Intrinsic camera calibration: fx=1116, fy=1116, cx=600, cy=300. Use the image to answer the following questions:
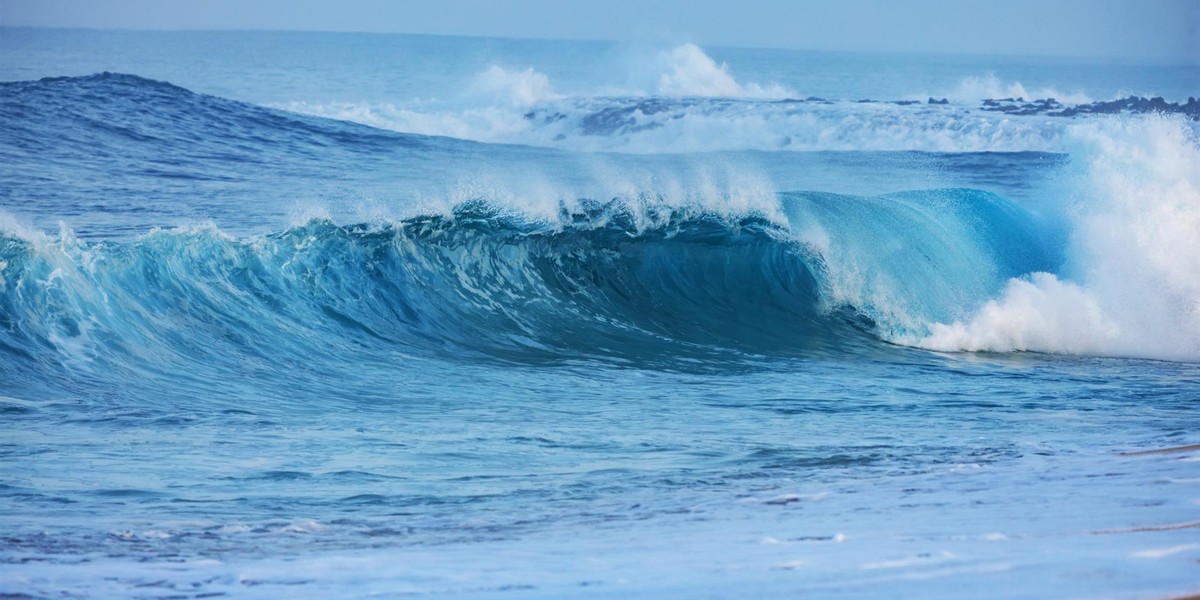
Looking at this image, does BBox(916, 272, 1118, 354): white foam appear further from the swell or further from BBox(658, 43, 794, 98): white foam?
BBox(658, 43, 794, 98): white foam

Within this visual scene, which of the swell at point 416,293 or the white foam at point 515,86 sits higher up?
the white foam at point 515,86

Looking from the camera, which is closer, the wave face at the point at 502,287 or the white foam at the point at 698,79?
the wave face at the point at 502,287

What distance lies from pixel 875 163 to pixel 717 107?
5.37 meters

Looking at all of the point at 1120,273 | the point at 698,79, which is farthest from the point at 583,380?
the point at 698,79

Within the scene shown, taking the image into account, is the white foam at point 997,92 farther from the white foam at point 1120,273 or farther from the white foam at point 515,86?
the white foam at point 1120,273

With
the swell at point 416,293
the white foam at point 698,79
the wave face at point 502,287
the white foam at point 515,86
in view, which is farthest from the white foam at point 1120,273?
the white foam at point 698,79

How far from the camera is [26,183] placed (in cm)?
1181

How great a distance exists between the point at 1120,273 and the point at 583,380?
450 centimetres

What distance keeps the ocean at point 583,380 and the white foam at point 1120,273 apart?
0.03 metres

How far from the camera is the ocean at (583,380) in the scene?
2.94 metres

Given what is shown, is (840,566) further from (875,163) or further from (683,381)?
(875,163)

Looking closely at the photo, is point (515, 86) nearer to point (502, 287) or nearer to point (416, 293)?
point (502, 287)

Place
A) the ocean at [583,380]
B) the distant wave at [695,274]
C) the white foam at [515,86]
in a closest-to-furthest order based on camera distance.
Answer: the ocean at [583,380] < the distant wave at [695,274] < the white foam at [515,86]

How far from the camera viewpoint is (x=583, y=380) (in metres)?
6.15
